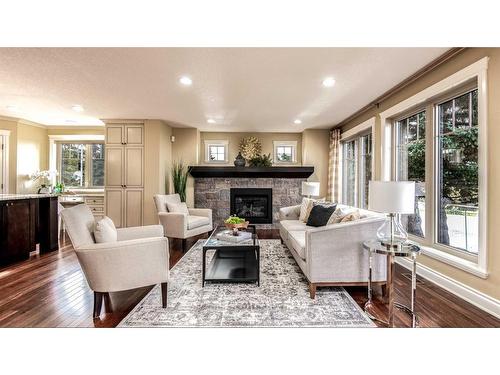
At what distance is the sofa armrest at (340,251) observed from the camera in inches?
89.2

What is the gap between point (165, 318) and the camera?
1.95m

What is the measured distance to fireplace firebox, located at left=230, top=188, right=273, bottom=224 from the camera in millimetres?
5961

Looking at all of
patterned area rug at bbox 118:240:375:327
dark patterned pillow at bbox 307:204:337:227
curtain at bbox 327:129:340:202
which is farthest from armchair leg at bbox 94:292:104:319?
curtain at bbox 327:129:340:202

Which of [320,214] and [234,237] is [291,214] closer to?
[320,214]

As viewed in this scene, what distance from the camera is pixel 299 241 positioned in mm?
2768

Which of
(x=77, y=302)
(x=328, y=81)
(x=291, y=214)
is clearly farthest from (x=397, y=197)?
(x=77, y=302)

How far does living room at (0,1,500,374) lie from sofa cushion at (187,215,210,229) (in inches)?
1.9

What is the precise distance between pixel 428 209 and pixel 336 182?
2.65 m

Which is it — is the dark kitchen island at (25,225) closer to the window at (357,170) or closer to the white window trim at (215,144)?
the white window trim at (215,144)

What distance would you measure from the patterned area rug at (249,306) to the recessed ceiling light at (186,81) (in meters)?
2.37

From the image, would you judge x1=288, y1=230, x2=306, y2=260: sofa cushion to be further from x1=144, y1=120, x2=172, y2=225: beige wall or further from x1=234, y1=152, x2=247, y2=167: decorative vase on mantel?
x1=144, y1=120, x2=172, y2=225: beige wall

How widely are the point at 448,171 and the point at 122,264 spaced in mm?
3365
